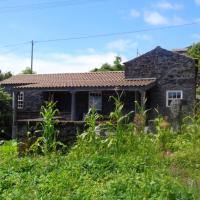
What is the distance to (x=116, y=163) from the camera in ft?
23.8

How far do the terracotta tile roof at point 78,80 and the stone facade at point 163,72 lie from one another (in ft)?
2.36

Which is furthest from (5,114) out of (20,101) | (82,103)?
(20,101)

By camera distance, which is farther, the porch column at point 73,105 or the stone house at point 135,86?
the porch column at point 73,105

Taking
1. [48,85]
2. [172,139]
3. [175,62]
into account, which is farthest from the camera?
[48,85]

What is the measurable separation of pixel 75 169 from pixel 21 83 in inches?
1120

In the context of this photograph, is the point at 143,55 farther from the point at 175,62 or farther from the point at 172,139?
the point at 172,139

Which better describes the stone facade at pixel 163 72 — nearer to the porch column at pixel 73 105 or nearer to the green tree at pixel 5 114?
the porch column at pixel 73 105

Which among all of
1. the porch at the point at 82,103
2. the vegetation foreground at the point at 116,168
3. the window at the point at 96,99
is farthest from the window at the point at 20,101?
the vegetation foreground at the point at 116,168

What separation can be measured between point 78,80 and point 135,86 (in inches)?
237

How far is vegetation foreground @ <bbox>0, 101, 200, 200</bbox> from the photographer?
592 centimetres

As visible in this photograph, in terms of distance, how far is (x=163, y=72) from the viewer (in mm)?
28406

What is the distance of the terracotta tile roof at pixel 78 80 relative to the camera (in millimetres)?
27688

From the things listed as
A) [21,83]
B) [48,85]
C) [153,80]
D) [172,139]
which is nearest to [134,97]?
[153,80]

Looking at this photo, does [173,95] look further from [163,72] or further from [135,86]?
[135,86]
